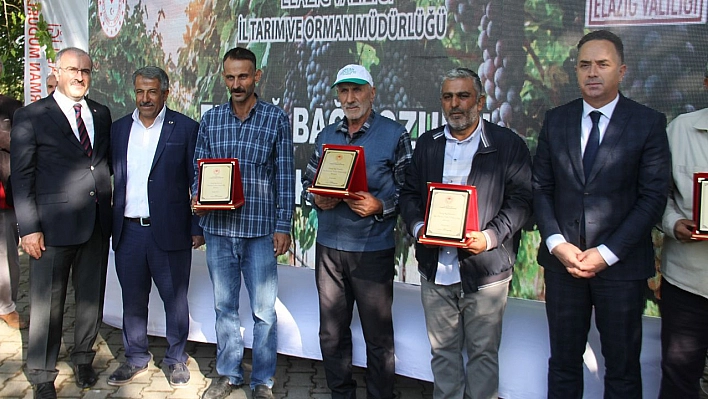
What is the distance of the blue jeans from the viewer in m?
3.67

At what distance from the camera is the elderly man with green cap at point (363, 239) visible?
3322 mm

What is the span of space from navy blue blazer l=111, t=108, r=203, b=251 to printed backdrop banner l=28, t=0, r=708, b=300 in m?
1.01

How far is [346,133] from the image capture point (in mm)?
3404

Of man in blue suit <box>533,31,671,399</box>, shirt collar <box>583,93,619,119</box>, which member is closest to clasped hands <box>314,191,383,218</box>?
man in blue suit <box>533,31,671,399</box>

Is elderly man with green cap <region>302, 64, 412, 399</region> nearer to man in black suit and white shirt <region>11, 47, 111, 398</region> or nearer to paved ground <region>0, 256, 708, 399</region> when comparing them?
paved ground <region>0, 256, 708, 399</region>

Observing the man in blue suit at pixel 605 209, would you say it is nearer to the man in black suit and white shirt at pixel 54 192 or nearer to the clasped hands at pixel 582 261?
the clasped hands at pixel 582 261

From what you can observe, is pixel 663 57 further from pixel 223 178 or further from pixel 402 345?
pixel 223 178

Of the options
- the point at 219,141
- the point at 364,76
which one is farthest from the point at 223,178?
the point at 364,76

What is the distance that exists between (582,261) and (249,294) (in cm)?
187

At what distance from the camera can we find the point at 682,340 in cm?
288

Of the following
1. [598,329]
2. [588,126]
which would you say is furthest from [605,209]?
[598,329]

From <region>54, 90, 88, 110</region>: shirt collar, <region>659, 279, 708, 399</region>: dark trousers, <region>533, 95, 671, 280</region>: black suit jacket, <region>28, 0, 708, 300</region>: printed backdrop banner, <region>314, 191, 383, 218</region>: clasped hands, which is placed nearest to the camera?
<region>533, 95, 671, 280</region>: black suit jacket

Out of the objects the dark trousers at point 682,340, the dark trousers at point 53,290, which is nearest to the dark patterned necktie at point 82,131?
the dark trousers at point 53,290

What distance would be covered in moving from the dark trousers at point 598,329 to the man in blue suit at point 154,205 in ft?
7.03
